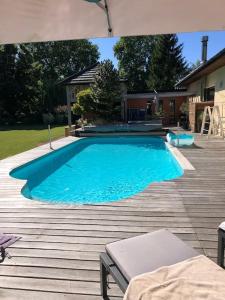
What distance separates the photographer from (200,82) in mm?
14883

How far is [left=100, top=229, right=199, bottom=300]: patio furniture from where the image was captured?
163 cm

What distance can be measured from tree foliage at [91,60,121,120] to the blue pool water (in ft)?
15.7

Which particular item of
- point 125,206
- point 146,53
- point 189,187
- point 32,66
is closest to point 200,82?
point 189,187

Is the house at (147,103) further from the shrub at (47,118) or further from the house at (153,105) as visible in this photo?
the shrub at (47,118)

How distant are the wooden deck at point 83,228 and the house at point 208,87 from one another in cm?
587

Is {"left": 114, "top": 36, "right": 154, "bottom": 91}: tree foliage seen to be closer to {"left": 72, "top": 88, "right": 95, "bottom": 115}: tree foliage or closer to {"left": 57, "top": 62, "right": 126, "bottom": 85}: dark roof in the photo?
{"left": 57, "top": 62, "right": 126, "bottom": 85}: dark roof

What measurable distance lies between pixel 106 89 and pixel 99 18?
13.5 meters

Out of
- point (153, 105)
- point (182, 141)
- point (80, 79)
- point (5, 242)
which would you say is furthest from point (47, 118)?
point (5, 242)

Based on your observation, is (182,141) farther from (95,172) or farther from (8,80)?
(8,80)

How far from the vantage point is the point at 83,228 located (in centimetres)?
322

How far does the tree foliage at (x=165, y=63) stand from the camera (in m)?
30.2

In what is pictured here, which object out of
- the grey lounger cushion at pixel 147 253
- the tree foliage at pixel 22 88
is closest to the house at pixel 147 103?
the tree foliage at pixel 22 88

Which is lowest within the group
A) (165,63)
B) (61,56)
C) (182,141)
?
(182,141)

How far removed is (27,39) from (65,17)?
414 millimetres
